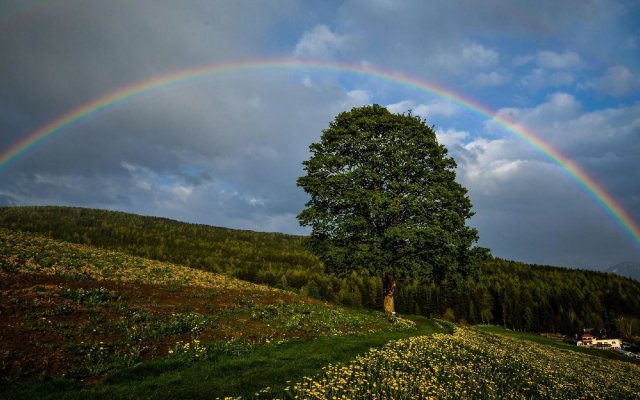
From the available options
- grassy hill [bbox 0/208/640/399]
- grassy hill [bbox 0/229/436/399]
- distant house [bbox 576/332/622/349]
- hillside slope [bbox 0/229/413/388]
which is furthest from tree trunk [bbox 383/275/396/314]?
distant house [bbox 576/332/622/349]

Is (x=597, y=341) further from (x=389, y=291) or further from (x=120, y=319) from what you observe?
(x=120, y=319)

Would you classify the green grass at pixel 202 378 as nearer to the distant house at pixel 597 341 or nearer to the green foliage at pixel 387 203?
the green foliage at pixel 387 203

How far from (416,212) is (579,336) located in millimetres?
152653

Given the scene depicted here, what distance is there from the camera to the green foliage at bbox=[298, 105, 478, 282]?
31.6m

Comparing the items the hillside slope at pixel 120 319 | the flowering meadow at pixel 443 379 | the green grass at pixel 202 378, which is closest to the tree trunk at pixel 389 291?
the hillside slope at pixel 120 319

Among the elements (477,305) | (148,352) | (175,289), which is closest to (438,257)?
(175,289)

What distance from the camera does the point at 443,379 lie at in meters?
13.1

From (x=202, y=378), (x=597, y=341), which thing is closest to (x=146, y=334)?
(x=202, y=378)

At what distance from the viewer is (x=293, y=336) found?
724 inches

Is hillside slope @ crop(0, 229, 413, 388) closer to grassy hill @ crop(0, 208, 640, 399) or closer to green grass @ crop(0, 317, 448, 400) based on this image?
grassy hill @ crop(0, 208, 640, 399)

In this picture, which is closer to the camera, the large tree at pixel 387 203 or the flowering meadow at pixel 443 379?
the flowering meadow at pixel 443 379

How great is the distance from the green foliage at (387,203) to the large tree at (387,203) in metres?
0.08

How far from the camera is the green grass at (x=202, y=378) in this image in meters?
9.74

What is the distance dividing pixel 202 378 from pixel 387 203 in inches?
Result: 914
